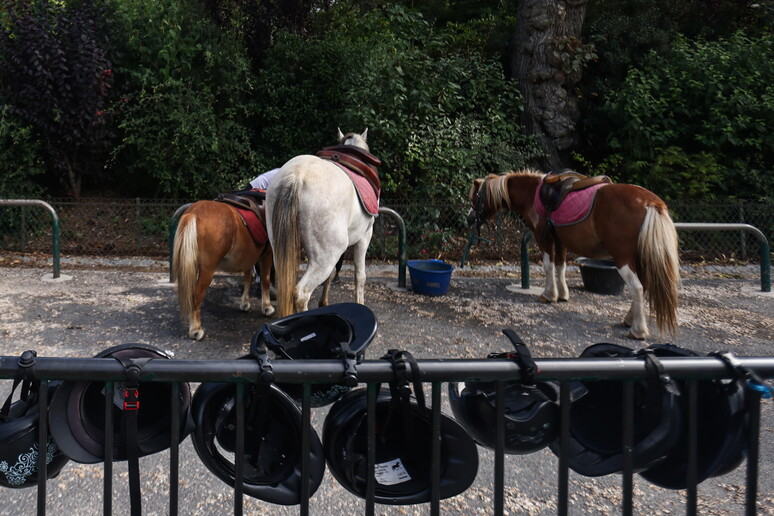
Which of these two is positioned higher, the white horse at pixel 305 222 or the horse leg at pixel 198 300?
the white horse at pixel 305 222

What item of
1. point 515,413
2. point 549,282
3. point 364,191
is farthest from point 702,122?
point 515,413

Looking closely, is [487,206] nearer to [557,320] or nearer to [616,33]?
[557,320]

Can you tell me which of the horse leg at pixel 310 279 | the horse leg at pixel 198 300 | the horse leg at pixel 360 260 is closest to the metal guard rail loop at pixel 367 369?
the horse leg at pixel 310 279

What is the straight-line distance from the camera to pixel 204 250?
5133 millimetres

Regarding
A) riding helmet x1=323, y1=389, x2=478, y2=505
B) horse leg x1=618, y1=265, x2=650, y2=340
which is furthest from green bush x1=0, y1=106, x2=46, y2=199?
riding helmet x1=323, y1=389, x2=478, y2=505

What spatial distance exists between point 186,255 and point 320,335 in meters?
3.24

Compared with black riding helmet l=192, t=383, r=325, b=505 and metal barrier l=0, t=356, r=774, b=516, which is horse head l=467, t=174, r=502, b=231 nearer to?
metal barrier l=0, t=356, r=774, b=516

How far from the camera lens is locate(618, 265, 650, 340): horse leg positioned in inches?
223

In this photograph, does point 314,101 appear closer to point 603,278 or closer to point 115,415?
point 603,278

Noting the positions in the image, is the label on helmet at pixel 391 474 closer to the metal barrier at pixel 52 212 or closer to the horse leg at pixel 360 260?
the horse leg at pixel 360 260

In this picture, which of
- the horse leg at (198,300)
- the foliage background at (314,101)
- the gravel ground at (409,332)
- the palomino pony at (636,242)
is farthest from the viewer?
the foliage background at (314,101)

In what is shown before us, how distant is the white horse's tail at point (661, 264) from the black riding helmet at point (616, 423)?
3.89 m

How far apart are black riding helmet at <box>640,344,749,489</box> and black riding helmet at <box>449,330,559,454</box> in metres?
0.38

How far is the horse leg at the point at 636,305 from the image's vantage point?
568 cm
